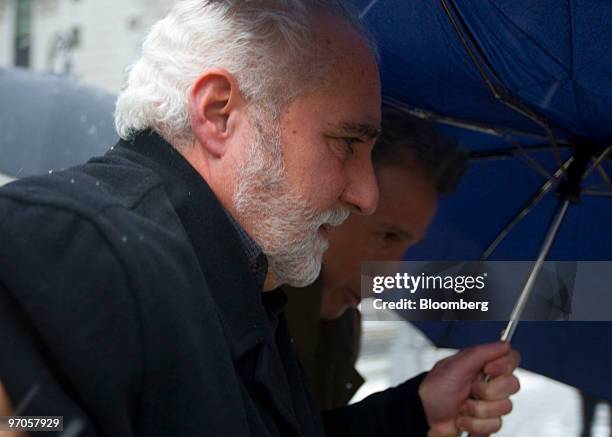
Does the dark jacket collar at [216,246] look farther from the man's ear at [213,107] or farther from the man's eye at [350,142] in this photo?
the man's eye at [350,142]

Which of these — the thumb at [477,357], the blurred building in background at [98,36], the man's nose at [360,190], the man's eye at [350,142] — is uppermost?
the blurred building in background at [98,36]

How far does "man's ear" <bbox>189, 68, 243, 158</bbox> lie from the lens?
62.9 inches

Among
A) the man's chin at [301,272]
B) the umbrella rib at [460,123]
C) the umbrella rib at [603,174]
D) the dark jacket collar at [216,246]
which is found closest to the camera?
the dark jacket collar at [216,246]

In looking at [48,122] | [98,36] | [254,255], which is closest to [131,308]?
[254,255]

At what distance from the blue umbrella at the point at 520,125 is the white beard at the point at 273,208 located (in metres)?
0.56

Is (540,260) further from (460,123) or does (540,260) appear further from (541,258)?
(460,123)

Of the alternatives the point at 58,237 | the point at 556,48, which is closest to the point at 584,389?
the point at 556,48

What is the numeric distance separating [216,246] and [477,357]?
85 centimetres

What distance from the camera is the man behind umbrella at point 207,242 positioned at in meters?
1.12

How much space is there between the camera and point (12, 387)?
3.48 ft

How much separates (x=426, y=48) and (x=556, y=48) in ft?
1.36

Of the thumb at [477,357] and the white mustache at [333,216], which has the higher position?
the white mustache at [333,216]

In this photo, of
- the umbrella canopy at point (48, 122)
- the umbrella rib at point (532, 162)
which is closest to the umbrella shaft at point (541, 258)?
the umbrella rib at point (532, 162)

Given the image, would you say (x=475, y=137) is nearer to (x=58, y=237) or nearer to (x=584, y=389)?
(x=584, y=389)
